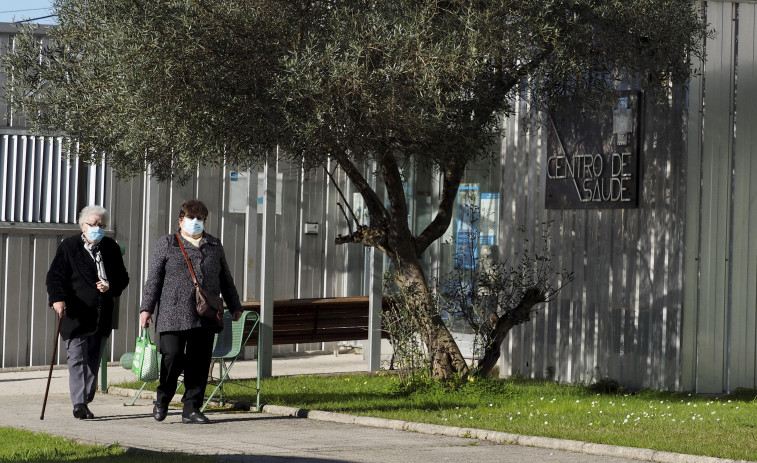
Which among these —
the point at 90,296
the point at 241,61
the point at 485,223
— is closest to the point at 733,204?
the point at 485,223

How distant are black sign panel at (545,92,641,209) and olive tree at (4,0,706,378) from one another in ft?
4.59

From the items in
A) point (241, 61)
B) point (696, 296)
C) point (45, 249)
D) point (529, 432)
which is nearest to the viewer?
point (529, 432)

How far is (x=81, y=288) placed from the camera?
10.3 metres

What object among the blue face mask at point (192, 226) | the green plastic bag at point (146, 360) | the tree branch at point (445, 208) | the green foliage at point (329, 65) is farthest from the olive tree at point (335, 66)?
the green plastic bag at point (146, 360)

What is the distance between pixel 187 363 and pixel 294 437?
1378 mm

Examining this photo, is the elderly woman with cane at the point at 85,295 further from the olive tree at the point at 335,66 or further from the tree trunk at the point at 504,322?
the tree trunk at the point at 504,322

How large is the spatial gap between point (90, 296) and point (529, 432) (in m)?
3.84

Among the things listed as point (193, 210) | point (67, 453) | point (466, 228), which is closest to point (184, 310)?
point (193, 210)

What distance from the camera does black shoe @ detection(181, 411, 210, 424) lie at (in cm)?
980

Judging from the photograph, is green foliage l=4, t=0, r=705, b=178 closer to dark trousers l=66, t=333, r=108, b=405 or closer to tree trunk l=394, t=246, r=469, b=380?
tree trunk l=394, t=246, r=469, b=380

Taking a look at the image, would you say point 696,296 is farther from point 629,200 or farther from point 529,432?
point 529,432

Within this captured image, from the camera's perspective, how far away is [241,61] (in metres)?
9.74

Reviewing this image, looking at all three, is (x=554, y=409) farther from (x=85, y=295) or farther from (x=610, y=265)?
(x=85, y=295)

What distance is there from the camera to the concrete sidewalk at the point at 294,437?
26.5 feet
